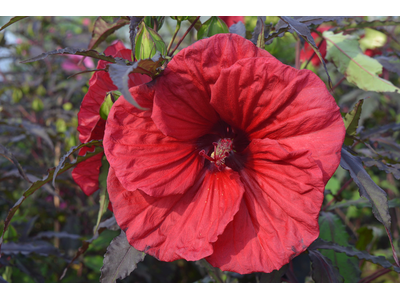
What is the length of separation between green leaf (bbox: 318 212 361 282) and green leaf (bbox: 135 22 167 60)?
2.72 ft

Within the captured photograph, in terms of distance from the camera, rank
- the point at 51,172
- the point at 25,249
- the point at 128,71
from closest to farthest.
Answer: the point at 128,71, the point at 51,172, the point at 25,249

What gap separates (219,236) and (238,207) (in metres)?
0.07

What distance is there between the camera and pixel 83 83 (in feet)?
6.84

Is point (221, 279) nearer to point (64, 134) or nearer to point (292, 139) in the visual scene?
point (292, 139)

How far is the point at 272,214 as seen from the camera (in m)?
0.64

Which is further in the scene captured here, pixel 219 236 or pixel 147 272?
pixel 147 272

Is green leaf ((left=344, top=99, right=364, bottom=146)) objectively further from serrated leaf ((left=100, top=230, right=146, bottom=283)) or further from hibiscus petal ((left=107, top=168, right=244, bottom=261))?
serrated leaf ((left=100, top=230, right=146, bottom=283))

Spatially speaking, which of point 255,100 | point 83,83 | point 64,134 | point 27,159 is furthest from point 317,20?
point 27,159

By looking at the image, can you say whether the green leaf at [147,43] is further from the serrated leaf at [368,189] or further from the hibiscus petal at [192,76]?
the serrated leaf at [368,189]

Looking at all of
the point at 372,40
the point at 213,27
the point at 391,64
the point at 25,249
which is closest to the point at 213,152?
the point at 213,27

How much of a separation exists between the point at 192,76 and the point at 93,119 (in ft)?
0.97

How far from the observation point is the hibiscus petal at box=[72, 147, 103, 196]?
0.78 metres

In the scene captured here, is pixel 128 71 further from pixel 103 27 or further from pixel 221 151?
pixel 103 27

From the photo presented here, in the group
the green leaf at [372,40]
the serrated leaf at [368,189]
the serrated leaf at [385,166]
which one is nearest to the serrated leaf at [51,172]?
the serrated leaf at [368,189]
